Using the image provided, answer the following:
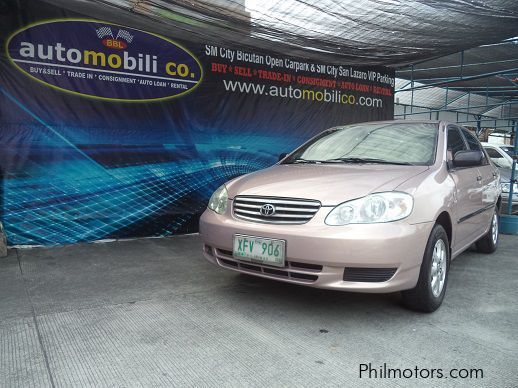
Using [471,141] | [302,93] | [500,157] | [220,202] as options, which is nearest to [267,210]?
[220,202]

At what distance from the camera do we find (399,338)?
2777 millimetres

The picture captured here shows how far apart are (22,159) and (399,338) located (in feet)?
14.1

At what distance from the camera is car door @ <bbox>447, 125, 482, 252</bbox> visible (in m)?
3.66

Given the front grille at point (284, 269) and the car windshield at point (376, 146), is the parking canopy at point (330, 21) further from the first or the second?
the front grille at point (284, 269)

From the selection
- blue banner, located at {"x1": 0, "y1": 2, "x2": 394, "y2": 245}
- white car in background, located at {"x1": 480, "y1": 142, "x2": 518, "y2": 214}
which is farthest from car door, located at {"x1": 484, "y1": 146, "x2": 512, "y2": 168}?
blue banner, located at {"x1": 0, "y1": 2, "x2": 394, "y2": 245}

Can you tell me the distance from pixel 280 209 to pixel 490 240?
11.0 ft

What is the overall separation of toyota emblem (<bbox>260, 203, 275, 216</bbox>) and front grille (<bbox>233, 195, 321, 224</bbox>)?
15mm

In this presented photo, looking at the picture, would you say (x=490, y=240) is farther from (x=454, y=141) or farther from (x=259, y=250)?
(x=259, y=250)

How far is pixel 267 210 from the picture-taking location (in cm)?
306

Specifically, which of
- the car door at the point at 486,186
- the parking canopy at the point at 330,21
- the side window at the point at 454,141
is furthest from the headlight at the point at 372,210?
the parking canopy at the point at 330,21

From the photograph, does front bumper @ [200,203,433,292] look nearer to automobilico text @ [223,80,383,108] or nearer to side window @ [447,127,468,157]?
side window @ [447,127,468,157]

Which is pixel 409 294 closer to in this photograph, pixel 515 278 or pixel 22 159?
pixel 515 278

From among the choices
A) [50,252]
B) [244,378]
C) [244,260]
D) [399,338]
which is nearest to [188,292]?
[244,260]

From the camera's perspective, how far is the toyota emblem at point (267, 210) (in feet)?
9.98
